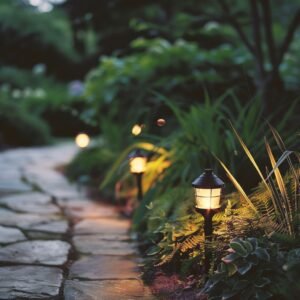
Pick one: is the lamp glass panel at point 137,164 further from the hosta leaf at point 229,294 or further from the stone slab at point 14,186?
the stone slab at point 14,186

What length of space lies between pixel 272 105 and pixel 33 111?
10.4 meters

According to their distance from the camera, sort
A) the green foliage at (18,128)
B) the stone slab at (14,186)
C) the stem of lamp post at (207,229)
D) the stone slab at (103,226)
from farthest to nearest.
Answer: the green foliage at (18,128) → the stone slab at (14,186) → the stone slab at (103,226) → the stem of lamp post at (207,229)

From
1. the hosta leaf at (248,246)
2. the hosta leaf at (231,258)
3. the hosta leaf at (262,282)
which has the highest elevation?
the hosta leaf at (248,246)

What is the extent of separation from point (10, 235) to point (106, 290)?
1389 millimetres

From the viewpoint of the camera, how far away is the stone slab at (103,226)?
4.64 metres

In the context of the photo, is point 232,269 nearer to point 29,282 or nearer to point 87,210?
point 29,282

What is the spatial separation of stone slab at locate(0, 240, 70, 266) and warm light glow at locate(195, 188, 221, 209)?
115 centimetres

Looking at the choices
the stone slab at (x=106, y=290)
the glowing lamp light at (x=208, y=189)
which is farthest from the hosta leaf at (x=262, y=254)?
the stone slab at (x=106, y=290)

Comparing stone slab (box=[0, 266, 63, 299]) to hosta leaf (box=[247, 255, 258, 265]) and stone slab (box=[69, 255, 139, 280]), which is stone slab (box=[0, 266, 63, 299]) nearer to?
stone slab (box=[69, 255, 139, 280])

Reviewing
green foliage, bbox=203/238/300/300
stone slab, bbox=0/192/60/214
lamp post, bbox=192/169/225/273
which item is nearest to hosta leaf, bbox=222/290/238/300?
green foliage, bbox=203/238/300/300

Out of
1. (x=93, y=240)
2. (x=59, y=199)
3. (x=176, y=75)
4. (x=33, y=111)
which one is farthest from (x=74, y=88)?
(x=93, y=240)

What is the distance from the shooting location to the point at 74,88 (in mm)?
12125

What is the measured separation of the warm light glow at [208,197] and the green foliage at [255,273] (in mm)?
298

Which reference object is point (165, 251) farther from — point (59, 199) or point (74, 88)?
point (74, 88)
